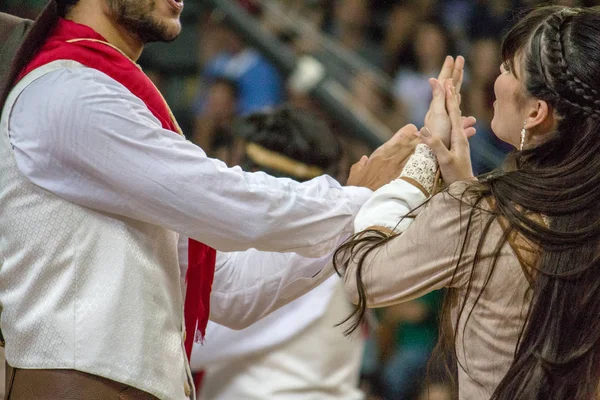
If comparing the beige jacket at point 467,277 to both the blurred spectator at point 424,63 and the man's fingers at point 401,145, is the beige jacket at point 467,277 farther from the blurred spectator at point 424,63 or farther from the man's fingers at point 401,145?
the blurred spectator at point 424,63

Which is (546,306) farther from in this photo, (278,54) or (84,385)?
(278,54)

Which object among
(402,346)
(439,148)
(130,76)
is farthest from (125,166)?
(402,346)

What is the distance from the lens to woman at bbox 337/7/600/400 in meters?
1.63

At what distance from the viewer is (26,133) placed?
6.06 ft

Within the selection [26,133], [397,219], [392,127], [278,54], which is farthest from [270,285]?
[278,54]

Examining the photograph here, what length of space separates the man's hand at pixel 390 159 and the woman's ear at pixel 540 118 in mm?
471

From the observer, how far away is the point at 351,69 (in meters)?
5.34

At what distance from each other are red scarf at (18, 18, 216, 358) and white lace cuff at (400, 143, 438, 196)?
0.47 m

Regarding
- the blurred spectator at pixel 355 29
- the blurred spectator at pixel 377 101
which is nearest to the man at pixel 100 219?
the blurred spectator at pixel 377 101

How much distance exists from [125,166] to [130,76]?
0.69 ft

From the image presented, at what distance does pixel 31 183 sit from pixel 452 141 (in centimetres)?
81

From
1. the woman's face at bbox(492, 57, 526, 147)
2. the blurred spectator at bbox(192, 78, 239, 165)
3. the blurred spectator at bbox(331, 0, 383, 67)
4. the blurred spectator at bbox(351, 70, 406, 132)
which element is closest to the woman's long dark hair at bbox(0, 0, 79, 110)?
the woman's face at bbox(492, 57, 526, 147)

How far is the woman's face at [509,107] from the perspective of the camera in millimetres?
1746

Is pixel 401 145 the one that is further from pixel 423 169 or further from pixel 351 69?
pixel 351 69
